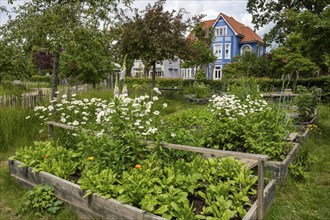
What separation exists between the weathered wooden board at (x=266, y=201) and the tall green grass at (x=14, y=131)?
4362 mm

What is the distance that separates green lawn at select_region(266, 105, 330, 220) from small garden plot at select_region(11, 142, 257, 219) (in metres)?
0.45

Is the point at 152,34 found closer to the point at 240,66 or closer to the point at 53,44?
the point at 53,44

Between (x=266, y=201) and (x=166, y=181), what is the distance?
111 centimetres

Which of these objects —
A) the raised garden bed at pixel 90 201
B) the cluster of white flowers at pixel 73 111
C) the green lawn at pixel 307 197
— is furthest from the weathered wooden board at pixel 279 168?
the cluster of white flowers at pixel 73 111

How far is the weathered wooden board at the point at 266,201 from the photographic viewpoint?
2431 mm

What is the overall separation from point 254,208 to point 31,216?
94.8 inches

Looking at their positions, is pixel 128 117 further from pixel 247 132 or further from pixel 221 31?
pixel 221 31

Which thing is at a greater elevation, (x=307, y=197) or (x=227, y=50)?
(x=227, y=50)

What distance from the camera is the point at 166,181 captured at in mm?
2785

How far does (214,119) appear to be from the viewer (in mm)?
4691

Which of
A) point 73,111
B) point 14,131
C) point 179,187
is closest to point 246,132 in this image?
point 179,187

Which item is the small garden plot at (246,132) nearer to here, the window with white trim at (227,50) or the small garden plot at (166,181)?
the small garden plot at (166,181)

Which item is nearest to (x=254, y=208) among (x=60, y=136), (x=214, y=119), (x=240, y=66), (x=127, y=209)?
(x=127, y=209)

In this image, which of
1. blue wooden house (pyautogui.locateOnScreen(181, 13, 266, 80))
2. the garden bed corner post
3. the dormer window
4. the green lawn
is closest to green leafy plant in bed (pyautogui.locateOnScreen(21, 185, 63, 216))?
the garden bed corner post
